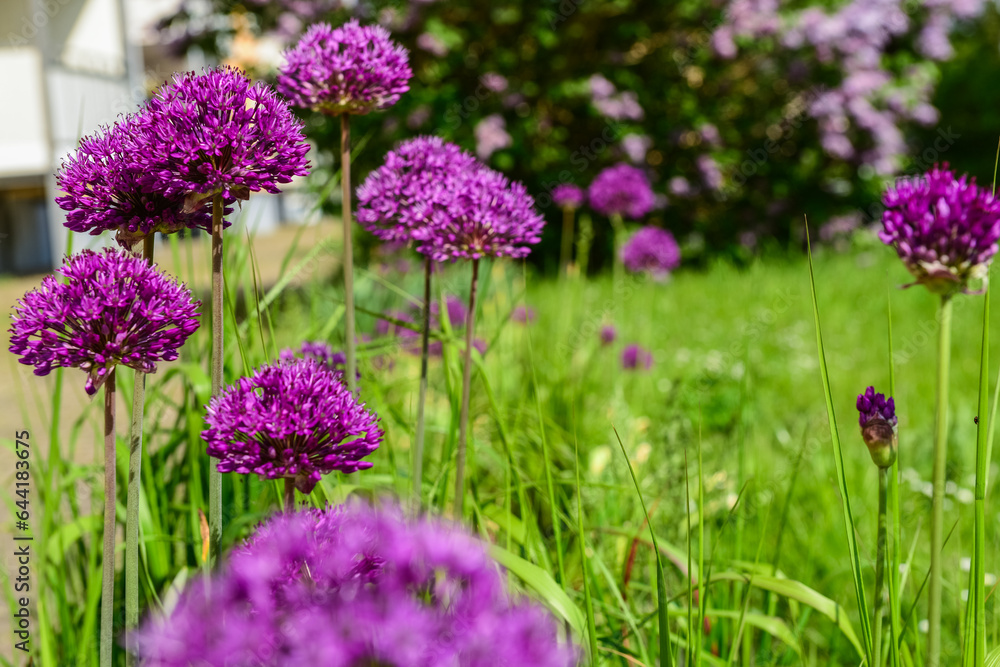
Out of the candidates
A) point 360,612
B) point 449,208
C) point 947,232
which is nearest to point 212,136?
point 449,208


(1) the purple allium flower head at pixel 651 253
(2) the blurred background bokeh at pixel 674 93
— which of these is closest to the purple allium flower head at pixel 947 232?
(1) the purple allium flower head at pixel 651 253

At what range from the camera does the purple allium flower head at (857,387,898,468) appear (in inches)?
34.2

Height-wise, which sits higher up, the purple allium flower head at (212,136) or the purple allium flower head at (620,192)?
the purple allium flower head at (620,192)

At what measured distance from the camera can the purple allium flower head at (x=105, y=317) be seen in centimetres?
87

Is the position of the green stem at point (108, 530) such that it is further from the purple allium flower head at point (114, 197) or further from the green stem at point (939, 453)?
the green stem at point (939, 453)

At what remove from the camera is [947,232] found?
2.60 ft

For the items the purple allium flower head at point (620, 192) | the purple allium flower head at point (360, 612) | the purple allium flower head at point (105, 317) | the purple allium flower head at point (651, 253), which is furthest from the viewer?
the purple allium flower head at point (651, 253)

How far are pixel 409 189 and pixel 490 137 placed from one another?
18.4 feet

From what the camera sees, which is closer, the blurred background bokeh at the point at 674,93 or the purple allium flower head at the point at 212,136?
the purple allium flower head at the point at 212,136

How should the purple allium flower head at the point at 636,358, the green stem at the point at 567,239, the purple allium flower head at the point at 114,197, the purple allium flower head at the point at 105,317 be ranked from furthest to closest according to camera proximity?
the green stem at the point at 567,239, the purple allium flower head at the point at 636,358, the purple allium flower head at the point at 114,197, the purple allium flower head at the point at 105,317

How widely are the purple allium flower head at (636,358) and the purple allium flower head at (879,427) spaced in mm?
2357

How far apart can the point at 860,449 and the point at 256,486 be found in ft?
7.55

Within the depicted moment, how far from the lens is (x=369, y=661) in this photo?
1.63 feet

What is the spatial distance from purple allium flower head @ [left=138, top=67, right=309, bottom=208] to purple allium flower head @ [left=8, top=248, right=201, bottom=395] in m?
0.11
